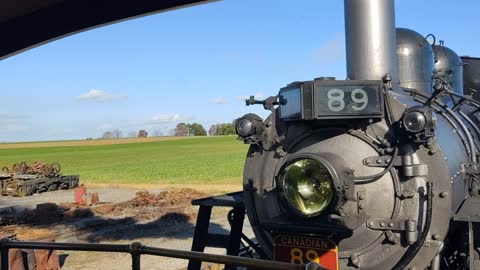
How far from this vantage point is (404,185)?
3898 mm

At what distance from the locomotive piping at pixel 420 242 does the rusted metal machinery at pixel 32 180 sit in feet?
79.6

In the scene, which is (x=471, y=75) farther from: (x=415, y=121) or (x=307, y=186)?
(x=307, y=186)

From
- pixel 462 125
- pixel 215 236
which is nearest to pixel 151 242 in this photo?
pixel 215 236

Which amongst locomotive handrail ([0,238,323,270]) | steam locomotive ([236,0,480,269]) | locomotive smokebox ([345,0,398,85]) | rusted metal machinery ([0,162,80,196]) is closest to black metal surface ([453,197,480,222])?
steam locomotive ([236,0,480,269])

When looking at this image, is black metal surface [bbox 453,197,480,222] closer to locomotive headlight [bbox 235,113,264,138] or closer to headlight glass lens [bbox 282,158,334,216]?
headlight glass lens [bbox 282,158,334,216]

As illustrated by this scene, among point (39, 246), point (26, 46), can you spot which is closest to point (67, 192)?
point (26, 46)

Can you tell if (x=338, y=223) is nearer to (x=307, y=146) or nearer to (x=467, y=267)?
(x=307, y=146)

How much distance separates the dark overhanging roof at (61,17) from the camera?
8.09m

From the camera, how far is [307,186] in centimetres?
381

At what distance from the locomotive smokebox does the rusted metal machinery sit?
2384cm

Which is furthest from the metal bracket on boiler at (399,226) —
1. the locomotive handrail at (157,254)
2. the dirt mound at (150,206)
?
the dirt mound at (150,206)

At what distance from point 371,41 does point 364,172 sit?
1.13m

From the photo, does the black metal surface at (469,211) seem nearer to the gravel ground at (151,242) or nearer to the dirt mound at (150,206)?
the gravel ground at (151,242)

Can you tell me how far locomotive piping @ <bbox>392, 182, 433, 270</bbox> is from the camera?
3.74 meters
